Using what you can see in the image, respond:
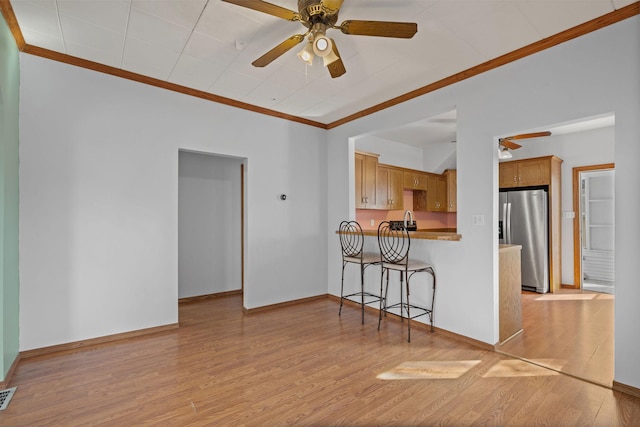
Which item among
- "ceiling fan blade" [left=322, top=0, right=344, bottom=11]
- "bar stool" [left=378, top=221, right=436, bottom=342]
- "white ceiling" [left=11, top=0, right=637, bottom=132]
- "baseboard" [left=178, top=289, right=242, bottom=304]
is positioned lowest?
"baseboard" [left=178, top=289, right=242, bottom=304]

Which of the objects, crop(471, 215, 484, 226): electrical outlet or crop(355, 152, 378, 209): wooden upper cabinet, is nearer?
crop(471, 215, 484, 226): electrical outlet

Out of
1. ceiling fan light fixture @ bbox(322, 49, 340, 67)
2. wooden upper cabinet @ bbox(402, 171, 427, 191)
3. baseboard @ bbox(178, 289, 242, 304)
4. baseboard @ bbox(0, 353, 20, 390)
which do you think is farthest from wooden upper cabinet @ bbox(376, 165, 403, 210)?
baseboard @ bbox(0, 353, 20, 390)

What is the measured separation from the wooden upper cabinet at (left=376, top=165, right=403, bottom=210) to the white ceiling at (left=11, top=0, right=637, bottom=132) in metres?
2.14

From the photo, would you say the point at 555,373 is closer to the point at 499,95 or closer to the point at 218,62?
the point at 499,95

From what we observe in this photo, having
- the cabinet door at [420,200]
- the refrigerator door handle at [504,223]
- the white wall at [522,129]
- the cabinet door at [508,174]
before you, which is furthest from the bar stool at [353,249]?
the cabinet door at [508,174]

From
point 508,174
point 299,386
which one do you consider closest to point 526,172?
point 508,174

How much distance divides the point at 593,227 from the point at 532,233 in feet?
3.54

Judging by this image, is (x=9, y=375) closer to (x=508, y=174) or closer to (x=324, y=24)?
(x=324, y=24)

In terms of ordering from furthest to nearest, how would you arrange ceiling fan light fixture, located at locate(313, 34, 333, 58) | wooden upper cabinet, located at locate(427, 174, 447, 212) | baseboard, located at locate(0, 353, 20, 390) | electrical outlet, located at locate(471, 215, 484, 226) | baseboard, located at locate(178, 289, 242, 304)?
1. wooden upper cabinet, located at locate(427, 174, 447, 212)
2. baseboard, located at locate(178, 289, 242, 304)
3. electrical outlet, located at locate(471, 215, 484, 226)
4. baseboard, located at locate(0, 353, 20, 390)
5. ceiling fan light fixture, located at locate(313, 34, 333, 58)

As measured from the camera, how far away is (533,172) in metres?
5.45

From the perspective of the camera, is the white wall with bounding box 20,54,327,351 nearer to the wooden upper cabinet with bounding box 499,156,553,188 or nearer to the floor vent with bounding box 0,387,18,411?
the floor vent with bounding box 0,387,18,411

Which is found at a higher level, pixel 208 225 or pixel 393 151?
pixel 393 151

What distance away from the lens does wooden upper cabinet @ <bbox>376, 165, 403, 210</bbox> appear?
555 centimetres

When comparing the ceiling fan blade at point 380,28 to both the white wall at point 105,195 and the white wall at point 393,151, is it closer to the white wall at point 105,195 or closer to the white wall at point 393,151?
the white wall at point 105,195
